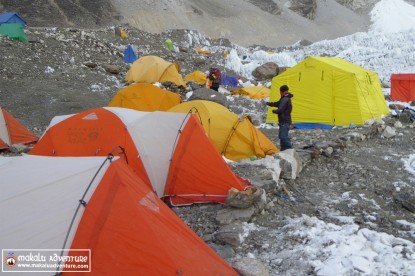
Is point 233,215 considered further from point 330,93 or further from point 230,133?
point 330,93

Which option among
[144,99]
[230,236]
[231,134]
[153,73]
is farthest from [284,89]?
[153,73]

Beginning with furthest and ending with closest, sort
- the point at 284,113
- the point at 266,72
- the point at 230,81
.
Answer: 1. the point at 266,72
2. the point at 230,81
3. the point at 284,113

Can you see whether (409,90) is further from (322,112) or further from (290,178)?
(290,178)

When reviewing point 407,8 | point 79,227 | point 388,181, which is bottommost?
point 388,181

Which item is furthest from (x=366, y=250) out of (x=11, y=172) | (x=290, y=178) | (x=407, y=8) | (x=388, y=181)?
(x=407, y=8)

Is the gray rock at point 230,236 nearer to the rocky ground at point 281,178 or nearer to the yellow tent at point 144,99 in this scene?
the rocky ground at point 281,178

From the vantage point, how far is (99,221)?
3.45 metres

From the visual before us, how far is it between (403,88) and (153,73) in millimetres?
10584

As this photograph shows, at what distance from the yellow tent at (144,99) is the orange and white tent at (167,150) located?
576 centimetres

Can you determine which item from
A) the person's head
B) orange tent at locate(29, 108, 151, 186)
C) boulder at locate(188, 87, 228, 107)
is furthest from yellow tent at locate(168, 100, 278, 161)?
boulder at locate(188, 87, 228, 107)

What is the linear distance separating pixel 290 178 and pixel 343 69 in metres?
5.88

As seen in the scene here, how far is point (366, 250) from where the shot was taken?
4.16 metres

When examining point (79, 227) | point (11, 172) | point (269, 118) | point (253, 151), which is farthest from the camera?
point (269, 118)

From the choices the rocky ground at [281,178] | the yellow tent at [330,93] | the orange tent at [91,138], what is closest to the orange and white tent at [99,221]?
the rocky ground at [281,178]
